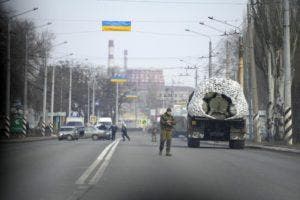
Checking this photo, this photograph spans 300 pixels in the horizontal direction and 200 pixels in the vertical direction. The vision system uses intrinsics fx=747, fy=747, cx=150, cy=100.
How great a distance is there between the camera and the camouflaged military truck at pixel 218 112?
36.5 metres

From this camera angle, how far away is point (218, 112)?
36.6 metres

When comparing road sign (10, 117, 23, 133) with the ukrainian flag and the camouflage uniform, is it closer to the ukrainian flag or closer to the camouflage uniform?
the ukrainian flag

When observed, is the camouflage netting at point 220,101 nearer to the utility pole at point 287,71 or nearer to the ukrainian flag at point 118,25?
the utility pole at point 287,71

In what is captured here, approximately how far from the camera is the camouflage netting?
36431 millimetres

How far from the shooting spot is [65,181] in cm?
1514

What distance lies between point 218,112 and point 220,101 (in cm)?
58

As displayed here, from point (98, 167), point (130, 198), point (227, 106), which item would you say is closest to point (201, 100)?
point (227, 106)

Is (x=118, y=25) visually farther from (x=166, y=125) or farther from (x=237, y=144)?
(x=166, y=125)

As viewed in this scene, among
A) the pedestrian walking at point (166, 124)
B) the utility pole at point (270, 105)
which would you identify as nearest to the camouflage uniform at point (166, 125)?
the pedestrian walking at point (166, 124)

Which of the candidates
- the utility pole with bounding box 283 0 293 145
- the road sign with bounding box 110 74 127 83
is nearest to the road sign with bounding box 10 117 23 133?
the utility pole with bounding box 283 0 293 145

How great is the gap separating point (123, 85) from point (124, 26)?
4010 inches

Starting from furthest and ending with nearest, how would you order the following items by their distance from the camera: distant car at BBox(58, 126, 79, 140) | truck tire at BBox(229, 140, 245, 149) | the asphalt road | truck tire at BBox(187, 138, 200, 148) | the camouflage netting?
distant car at BBox(58, 126, 79, 140), truck tire at BBox(187, 138, 200, 148), truck tire at BBox(229, 140, 245, 149), the camouflage netting, the asphalt road

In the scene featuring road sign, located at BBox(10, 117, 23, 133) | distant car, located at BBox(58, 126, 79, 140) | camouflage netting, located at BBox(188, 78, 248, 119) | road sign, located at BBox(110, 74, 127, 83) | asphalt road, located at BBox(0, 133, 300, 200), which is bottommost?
asphalt road, located at BBox(0, 133, 300, 200)

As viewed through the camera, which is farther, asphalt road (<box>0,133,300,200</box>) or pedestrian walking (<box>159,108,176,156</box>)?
pedestrian walking (<box>159,108,176,156</box>)
